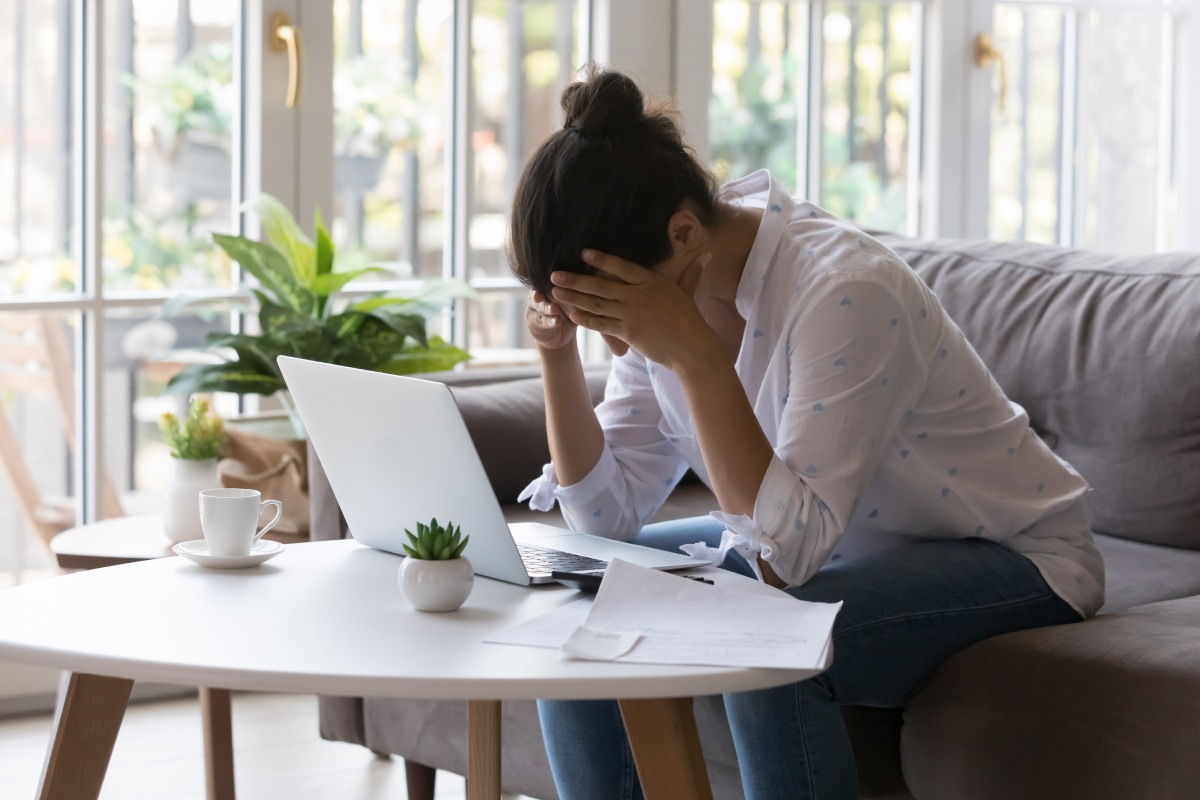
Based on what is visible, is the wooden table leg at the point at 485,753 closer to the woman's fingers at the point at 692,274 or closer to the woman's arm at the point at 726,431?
the woman's arm at the point at 726,431

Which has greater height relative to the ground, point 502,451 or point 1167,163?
point 1167,163

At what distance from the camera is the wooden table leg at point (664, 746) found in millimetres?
1096

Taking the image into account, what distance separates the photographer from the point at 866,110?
3.27 meters

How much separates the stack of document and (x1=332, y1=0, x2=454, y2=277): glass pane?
66.3 inches

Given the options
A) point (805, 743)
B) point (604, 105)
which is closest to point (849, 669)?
point (805, 743)

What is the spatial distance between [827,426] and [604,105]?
36 cm

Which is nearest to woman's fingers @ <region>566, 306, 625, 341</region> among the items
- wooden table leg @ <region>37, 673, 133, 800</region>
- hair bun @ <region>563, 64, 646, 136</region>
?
hair bun @ <region>563, 64, 646, 136</region>

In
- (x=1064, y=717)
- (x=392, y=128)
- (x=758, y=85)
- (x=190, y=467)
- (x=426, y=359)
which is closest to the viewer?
(x=1064, y=717)

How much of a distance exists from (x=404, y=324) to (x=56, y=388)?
674 millimetres

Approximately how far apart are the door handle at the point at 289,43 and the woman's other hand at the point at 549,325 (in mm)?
1256

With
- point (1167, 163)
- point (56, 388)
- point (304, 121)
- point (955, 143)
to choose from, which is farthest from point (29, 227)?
point (1167, 163)

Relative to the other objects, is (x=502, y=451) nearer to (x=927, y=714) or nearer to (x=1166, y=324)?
(x=927, y=714)

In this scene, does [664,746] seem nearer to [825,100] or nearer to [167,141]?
[167,141]

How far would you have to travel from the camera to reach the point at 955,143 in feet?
10.9
